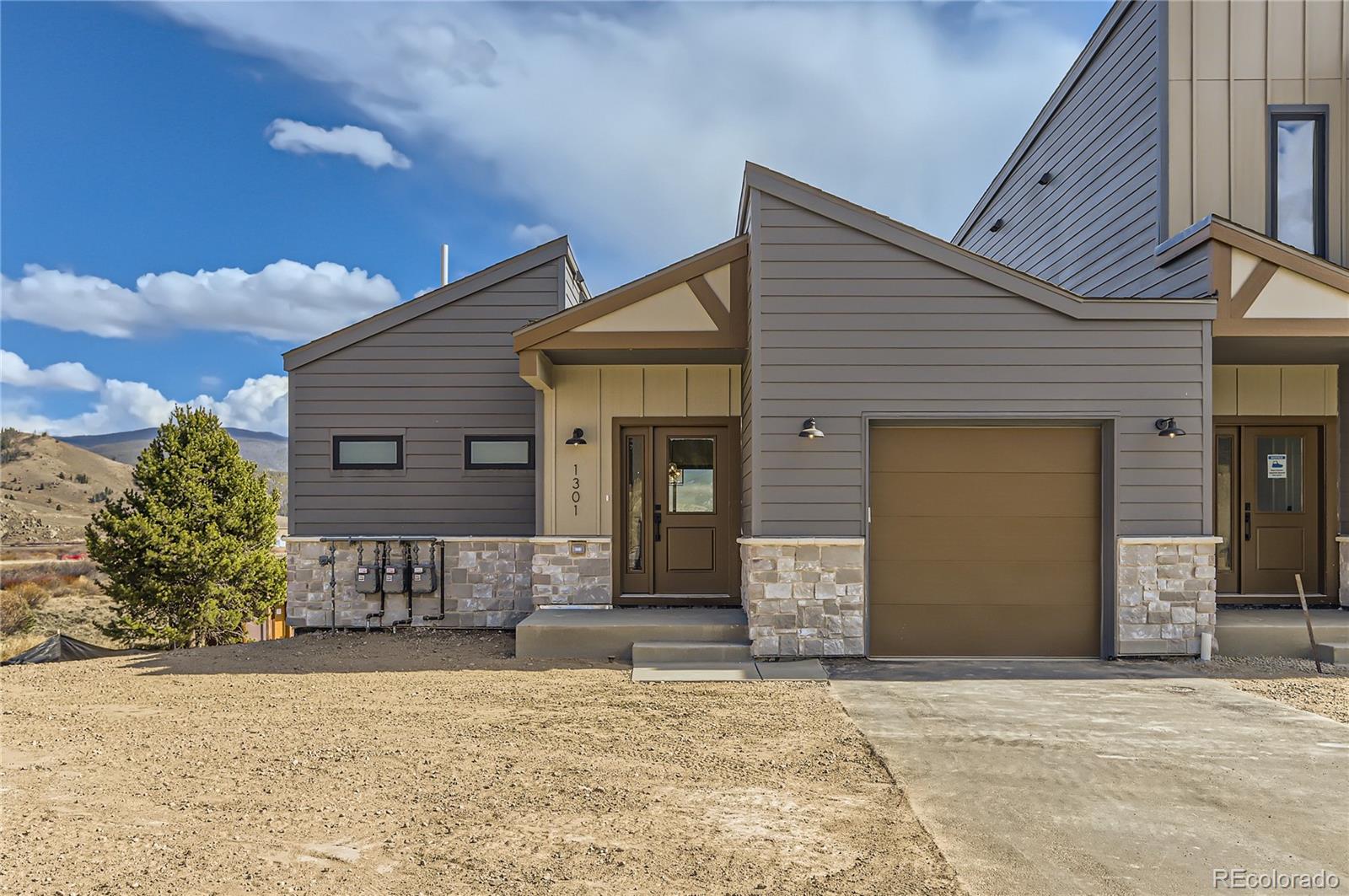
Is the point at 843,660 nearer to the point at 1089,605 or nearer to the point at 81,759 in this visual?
the point at 1089,605

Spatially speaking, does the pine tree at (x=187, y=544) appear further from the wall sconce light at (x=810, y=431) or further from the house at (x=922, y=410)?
the wall sconce light at (x=810, y=431)

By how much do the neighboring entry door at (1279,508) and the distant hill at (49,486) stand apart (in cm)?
3763

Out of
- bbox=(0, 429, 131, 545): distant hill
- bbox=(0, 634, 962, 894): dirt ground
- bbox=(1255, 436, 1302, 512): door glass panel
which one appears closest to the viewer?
bbox=(0, 634, 962, 894): dirt ground

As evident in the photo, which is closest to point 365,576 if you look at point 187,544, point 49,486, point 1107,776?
point 187,544

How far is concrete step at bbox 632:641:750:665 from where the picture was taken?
670cm

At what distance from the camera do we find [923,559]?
6918 millimetres

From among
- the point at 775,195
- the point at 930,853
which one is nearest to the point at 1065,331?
the point at 775,195

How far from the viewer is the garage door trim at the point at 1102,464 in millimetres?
6770

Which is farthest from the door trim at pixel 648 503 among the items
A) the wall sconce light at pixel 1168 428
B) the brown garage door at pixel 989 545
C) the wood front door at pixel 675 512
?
the wall sconce light at pixel 1168 428

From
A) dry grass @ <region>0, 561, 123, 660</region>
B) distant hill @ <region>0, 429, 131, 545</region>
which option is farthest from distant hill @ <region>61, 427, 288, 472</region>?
dry grass @ <region>0, 561, 123, 660</region>

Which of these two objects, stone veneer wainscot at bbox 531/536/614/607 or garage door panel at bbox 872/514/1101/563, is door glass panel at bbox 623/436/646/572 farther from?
garage door panel at bbox 872/514/1101/563

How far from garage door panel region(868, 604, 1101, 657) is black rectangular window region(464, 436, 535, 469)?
431 centimetres

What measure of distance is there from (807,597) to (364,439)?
5.44 m

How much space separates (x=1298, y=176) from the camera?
8.41m
